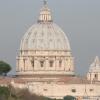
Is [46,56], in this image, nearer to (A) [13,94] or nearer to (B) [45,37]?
(B) [45,37]

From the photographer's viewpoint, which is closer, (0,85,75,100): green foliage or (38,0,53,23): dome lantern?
(0,85,75,100): green foliage

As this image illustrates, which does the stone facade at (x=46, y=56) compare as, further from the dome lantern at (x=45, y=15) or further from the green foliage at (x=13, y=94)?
the green foliage at (x=13, y=94)

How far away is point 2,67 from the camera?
146 m

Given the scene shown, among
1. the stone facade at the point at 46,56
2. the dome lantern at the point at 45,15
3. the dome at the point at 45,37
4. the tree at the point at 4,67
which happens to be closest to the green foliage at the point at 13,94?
the tree at the point at 4,67

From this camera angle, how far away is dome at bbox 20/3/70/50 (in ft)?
510

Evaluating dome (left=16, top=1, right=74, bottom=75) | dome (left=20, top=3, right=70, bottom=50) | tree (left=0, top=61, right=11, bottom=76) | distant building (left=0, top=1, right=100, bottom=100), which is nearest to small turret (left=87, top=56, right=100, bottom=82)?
distant building (left=0, top=1, right=100, bottom=100)

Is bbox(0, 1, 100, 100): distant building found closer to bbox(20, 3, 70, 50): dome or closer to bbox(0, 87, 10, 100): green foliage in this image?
bbox(20, 3, 70, 50): dome

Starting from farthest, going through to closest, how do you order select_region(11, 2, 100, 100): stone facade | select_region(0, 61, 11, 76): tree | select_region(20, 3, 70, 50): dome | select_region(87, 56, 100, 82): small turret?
select_region(20, 3, 70, 50): dome < select_region(11, 2, 100, 100): stone facade < select_region(87, 56, 100, 82): small turret < select_region(0, 61, 11, 76): tree

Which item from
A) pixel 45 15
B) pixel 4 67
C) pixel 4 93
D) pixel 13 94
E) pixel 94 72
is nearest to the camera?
pixel 4 93

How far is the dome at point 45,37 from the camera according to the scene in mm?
155375

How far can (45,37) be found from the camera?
514 feet

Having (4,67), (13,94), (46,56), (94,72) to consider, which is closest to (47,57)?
(46,56)

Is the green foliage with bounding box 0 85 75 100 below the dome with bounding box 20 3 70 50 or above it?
below

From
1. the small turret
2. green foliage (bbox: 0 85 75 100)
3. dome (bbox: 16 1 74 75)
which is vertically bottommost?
green foliage (bbox: 0 85 75 100)
